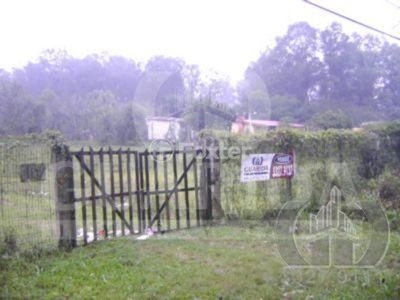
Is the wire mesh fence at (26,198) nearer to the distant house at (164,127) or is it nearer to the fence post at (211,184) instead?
Answer: the fence post at (211,184)

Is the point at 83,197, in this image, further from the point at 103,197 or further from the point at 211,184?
the point at 211,184

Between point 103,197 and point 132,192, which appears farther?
point 132,192

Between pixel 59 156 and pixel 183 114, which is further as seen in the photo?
pixel 183 114

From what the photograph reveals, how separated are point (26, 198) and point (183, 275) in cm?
218

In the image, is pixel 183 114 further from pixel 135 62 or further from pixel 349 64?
pixel 349 64

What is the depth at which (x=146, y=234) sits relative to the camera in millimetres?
5973

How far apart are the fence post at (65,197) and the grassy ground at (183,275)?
10.8 inches

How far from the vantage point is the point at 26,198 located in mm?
4781

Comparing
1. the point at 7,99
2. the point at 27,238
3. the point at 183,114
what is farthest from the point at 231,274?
the point at 183,114

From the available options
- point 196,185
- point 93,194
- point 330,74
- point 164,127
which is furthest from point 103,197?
point 330,74

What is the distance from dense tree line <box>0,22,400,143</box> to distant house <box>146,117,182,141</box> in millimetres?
313

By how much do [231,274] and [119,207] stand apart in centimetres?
237

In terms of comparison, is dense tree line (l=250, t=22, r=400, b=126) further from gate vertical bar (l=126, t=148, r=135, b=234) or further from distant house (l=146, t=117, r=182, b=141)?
gate vertical bar (l=126, t=148, r=135, b=234)

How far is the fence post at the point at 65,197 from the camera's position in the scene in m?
5.17
